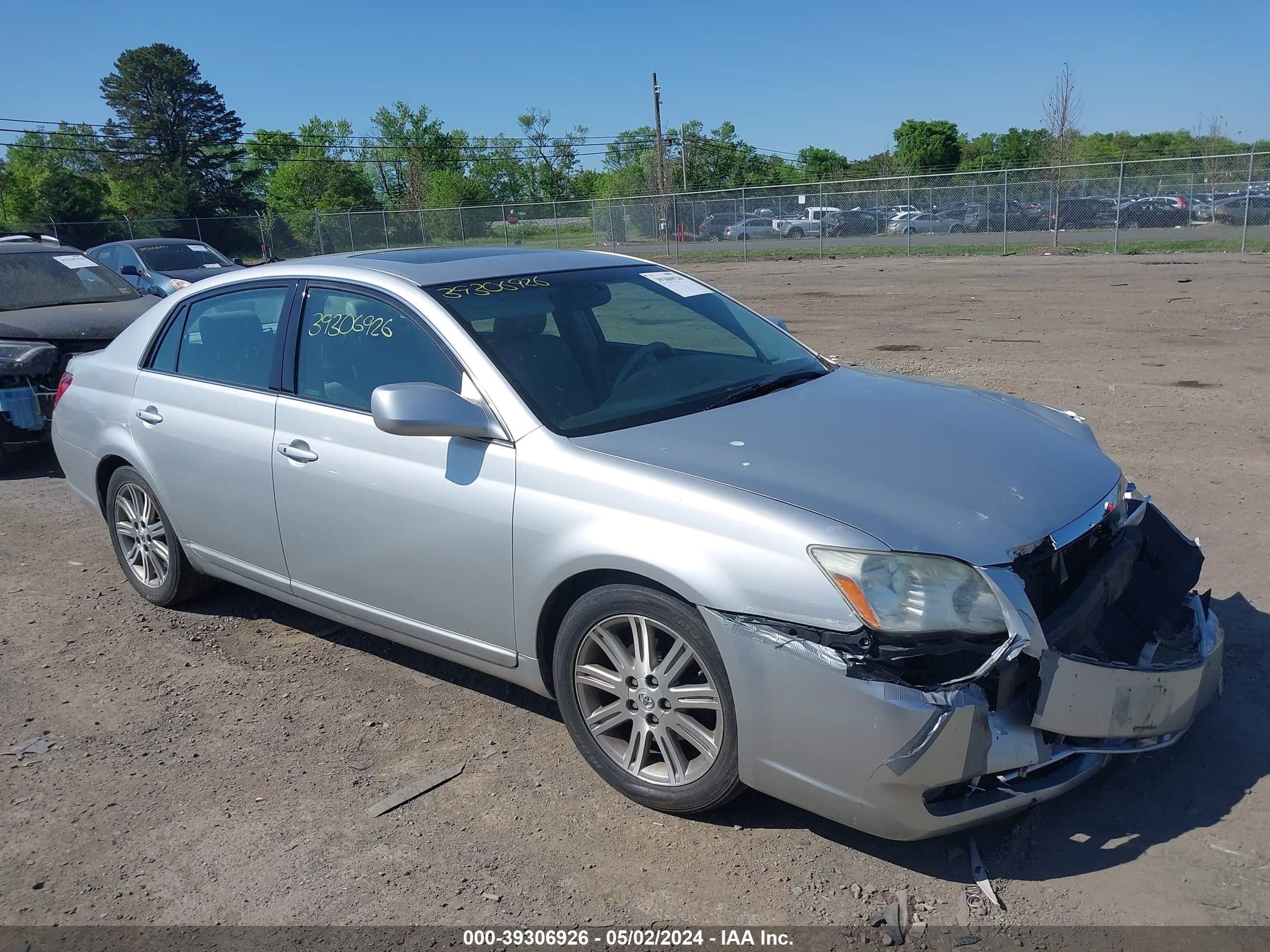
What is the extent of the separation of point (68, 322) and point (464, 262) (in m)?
5.74

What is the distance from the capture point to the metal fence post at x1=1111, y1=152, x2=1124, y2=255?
90.9 ft

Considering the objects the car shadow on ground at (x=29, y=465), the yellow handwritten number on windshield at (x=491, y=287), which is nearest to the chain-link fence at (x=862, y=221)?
the car shadow on ground at (x=29, y=465)

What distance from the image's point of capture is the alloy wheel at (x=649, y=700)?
317 cm

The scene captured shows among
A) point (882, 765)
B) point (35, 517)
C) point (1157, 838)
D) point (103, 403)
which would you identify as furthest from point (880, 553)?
point (35, 517)

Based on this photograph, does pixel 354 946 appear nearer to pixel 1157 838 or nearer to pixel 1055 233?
pixel 1157 838

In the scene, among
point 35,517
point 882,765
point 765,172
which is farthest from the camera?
point 765,172

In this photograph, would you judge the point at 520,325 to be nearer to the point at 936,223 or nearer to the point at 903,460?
the point at 903,460

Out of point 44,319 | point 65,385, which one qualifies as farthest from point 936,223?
point 65,385

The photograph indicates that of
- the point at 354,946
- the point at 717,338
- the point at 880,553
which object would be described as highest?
the point at 717,338

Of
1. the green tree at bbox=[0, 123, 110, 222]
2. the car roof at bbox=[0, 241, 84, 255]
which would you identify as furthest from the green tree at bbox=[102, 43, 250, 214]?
the car roof at bbox=[0, 241, 84, 255]

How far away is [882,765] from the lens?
2.78m

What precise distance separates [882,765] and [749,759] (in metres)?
0.42

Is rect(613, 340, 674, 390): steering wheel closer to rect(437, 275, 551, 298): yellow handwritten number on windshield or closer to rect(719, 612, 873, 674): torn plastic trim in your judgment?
rect(437, 275, 551, 298): yellow handwritten number on windshield

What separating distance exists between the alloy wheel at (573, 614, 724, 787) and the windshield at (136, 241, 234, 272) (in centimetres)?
1608
